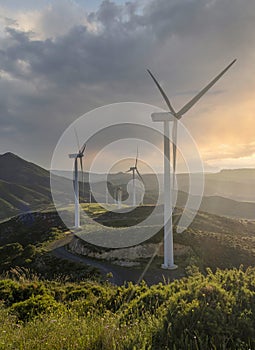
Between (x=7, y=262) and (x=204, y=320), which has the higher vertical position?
(x=204, y=320)

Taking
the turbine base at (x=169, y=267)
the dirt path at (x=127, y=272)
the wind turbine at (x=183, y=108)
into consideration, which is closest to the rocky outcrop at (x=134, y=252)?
the dirt path at (x=127, y=272)

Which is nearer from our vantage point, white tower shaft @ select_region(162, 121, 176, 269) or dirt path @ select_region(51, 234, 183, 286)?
dirt path @ select_region(51, 234, 183, 286)

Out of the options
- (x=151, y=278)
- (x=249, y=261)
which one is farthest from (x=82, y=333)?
(x=249, y=261)

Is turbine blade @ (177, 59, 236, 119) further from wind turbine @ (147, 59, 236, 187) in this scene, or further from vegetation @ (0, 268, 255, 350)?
vegetation @ (0, 268, 255, 350)

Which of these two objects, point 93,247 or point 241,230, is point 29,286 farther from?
point 241,230

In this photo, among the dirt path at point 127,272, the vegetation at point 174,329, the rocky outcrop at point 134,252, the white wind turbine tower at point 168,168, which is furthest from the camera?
the rocky outcrop at point 134,252

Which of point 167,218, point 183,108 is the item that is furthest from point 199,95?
point 167,218

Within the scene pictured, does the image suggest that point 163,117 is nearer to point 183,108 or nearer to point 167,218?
point 183,108

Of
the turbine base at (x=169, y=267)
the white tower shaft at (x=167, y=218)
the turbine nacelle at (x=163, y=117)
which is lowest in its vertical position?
the turbine base at (x=169, y=267)

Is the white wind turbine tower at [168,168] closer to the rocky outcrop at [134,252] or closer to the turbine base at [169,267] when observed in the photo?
the turbine base at [169,267]

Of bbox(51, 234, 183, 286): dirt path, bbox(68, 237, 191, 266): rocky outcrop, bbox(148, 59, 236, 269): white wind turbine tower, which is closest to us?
bbox(51, 234, 183, 286): dirt path

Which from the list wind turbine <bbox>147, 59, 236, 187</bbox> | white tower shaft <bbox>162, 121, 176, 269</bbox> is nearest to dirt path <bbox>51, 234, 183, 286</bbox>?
white tower shaft <bbox>162, 121, 176, 269</bbox>
